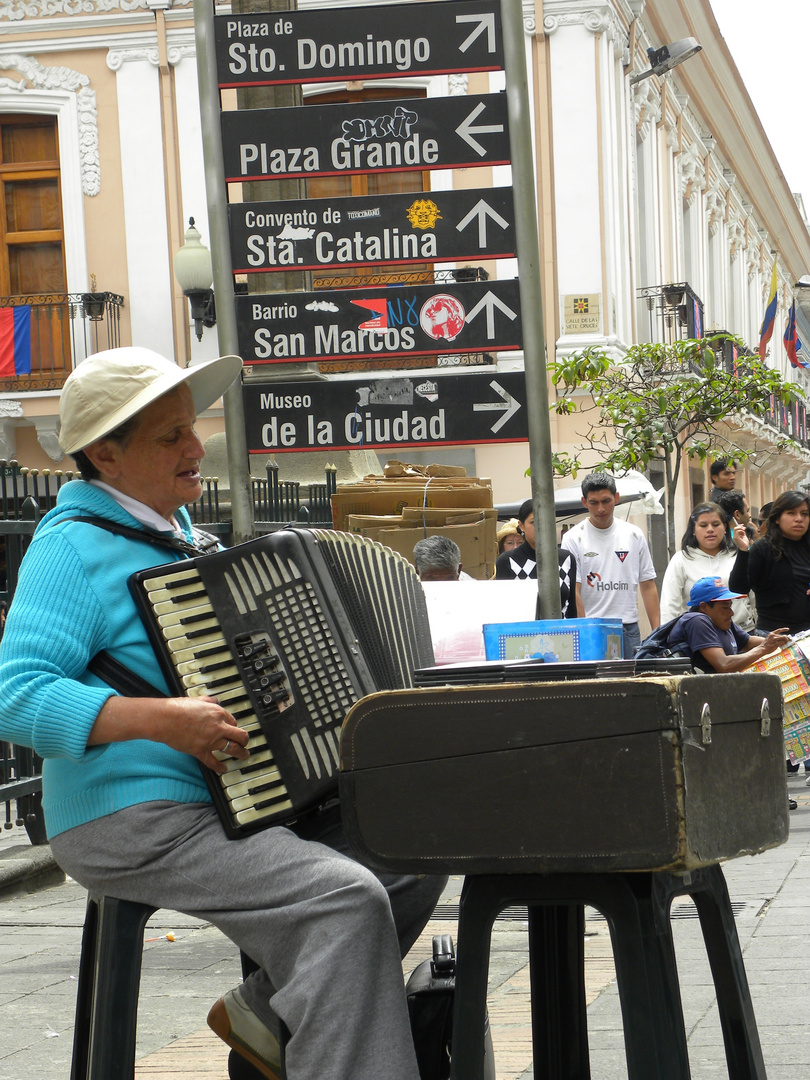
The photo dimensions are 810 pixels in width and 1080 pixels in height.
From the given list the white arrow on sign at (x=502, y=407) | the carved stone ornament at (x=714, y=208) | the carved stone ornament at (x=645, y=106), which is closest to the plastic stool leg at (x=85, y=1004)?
the white arrow on sign at (x=502, y=407)

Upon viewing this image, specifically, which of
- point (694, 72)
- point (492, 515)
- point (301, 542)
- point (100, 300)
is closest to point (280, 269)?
point (492, 515)

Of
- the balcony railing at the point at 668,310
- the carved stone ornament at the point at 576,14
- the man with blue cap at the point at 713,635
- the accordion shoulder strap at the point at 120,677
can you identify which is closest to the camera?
the accordion shoulder strap at the point at 120,677

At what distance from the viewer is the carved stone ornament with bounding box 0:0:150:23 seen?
19.8 metres

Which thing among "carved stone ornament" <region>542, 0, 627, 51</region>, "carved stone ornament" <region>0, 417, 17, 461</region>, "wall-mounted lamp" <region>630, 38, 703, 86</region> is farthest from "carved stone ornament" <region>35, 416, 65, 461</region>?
"wall-mounted lamp" <region>630, 38, 703, 86</region>

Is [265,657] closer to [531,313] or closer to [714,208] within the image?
[531,313]

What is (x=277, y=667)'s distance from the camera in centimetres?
285

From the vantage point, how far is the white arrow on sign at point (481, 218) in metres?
5.29

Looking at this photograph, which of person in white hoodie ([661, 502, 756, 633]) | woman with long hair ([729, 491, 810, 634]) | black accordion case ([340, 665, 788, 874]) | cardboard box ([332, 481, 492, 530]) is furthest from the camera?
person in white hoodie ([661, 502, 756, 633])

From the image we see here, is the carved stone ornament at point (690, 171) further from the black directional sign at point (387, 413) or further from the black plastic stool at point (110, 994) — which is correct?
the black plastic stool at point (110, 994)

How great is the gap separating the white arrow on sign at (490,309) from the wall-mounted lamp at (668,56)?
1554 centimetres

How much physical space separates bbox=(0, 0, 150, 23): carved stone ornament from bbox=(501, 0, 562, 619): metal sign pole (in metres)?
15.9

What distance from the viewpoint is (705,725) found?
2439 mm

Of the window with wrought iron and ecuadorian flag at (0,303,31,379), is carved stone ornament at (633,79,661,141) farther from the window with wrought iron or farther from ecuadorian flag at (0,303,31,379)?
ecuadorian flag at (0,303,31,379)

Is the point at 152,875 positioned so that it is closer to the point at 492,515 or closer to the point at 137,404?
the point at 137,404
